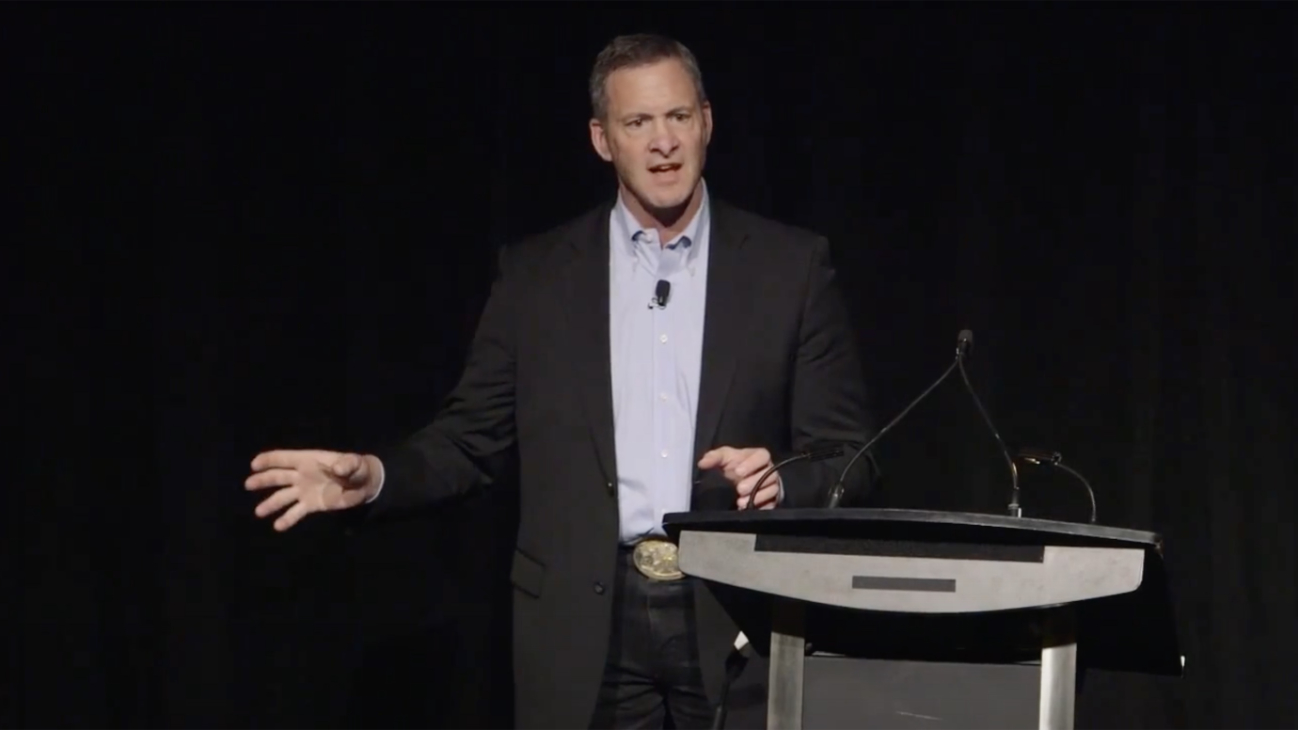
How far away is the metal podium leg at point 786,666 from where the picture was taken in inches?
69.4

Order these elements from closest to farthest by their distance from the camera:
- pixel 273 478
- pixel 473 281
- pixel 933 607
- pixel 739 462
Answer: pixel 933 607
pixel 739 462
pixel 273 478
pixel 473 281

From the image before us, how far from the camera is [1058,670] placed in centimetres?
170

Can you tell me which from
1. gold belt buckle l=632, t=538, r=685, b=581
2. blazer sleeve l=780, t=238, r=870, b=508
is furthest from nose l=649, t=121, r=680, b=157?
gold belt buckle l=632, t=538, r=685, b=581

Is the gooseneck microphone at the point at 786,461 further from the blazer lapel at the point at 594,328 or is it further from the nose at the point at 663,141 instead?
the nose at the point at 663,141

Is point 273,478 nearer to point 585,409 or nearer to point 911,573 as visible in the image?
point 585,409

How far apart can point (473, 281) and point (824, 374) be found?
1.41 m

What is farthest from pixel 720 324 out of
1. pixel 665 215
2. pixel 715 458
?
pixel 715 458

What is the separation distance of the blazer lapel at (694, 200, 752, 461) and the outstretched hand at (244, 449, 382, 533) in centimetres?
51

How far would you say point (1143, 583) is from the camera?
162 cm

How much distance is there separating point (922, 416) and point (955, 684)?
6.37ft

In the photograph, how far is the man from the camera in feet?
7.66

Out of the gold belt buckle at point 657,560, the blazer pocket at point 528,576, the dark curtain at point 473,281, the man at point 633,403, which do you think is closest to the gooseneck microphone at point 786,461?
the man at point 633,403

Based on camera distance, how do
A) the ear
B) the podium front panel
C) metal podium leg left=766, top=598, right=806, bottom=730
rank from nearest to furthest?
the podium front panel
metal podium leg left=766, top=598, right=806, bottom=730
the ear

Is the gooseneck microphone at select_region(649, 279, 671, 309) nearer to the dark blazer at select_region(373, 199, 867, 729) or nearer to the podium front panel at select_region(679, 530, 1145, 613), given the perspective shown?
the dark blazer at select_region(373, 199, 867, 729)
